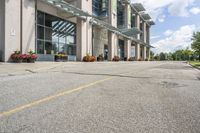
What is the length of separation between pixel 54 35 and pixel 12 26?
947 centimetres

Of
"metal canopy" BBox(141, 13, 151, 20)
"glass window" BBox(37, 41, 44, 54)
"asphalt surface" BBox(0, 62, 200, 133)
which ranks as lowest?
"asphalt surface" BBox(0, 62, 200, 133)

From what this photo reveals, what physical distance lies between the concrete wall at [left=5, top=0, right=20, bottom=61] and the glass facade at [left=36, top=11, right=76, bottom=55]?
4.91m

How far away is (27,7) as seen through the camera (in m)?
20.8

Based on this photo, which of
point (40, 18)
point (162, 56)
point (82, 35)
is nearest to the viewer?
point (40, 18)

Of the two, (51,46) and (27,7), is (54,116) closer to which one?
(27,7)

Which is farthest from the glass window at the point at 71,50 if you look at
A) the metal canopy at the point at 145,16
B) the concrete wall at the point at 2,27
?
the metal canopy at the point at 145,16

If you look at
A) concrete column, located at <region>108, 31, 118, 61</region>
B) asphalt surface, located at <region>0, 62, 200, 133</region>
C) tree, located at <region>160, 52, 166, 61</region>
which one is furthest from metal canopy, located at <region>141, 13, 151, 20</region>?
asphalt surface, located at <region>0, 62, 200, 133</region>

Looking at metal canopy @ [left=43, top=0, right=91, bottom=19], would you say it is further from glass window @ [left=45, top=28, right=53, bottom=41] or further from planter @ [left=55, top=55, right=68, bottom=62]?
planter @ [left=55, top=55, right=68, bottom=62]

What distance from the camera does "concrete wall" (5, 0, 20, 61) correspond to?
18.5 m

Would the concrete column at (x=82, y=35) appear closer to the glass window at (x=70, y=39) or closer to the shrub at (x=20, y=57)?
the glass window at (x=70, y=39)

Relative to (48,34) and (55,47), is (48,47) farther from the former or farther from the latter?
(55,47)

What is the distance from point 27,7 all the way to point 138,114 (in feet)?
62.4

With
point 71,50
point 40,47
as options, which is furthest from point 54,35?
point 71,50

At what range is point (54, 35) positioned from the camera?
28.4m
